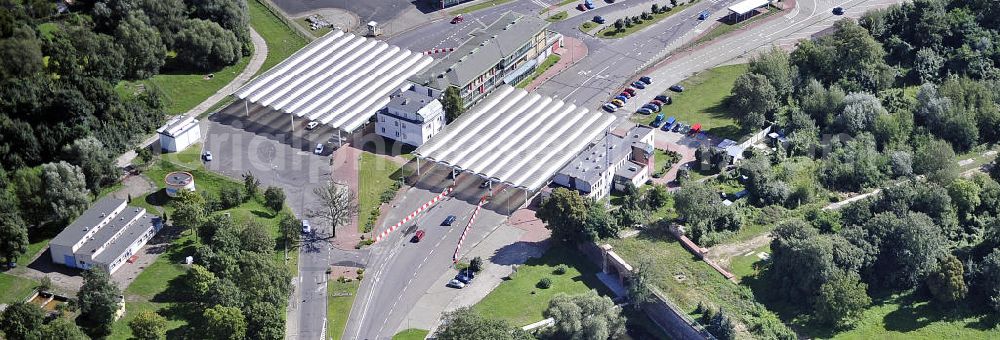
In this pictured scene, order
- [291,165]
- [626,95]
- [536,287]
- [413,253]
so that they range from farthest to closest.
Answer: [626,95]
[291,165]
[413,253]
[536,287]

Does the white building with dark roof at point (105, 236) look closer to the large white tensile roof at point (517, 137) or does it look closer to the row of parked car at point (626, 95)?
the large white tensile roof at point (517, 137)

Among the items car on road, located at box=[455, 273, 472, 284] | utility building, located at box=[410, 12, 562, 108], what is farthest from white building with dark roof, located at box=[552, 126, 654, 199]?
car on road, located at box=[455, 273, 472, 284]

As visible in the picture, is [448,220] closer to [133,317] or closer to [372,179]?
[372,179]

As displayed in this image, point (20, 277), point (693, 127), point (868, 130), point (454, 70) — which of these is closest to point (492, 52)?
point (454, 70)

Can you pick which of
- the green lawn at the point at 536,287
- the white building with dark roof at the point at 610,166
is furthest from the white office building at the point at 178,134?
the green lawn at the point at 536,287

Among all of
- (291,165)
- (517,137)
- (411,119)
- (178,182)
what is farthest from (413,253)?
(178,182)
